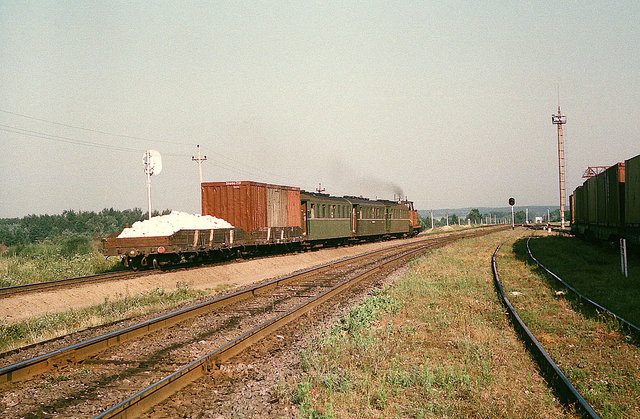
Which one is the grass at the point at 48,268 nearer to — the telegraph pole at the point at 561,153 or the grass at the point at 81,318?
the grass at the point at 81,318

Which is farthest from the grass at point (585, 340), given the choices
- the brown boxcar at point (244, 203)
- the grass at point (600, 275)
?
the brown boxcar at point (244, 203)

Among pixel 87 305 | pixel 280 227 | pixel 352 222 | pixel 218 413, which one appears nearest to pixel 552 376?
pixel 218 413

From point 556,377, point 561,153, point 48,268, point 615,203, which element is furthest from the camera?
point 561,153

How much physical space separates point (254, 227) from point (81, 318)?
39.1 feet

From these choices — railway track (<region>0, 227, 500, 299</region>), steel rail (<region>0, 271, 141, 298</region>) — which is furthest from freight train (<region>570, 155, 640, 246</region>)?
steel rail (<region>0, 271, 141, 298</region>)

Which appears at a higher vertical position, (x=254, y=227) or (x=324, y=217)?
(x=324, y=217)

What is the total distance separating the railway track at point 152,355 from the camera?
5.54 metres

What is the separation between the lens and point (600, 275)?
15352 mm

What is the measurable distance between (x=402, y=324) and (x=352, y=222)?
24579 millimetres

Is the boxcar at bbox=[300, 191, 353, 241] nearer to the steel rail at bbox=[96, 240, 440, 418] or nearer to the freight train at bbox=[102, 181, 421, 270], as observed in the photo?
the freight train at bbox=[102, 181, 421, 270]

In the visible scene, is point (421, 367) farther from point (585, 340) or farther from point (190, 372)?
point (585, 340)

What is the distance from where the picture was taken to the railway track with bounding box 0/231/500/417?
218 inches

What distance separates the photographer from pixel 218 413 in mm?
5191

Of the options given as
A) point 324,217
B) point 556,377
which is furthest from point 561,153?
point 556,377
